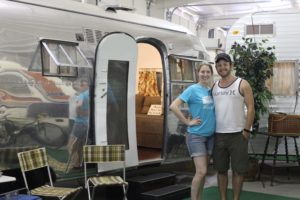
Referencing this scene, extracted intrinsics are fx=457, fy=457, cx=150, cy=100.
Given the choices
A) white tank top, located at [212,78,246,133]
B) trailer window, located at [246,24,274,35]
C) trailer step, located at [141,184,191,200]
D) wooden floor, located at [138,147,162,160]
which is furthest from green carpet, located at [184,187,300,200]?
trailer window, located at [246,24,274,35]

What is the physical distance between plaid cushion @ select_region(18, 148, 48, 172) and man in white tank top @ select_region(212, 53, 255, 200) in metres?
1.82

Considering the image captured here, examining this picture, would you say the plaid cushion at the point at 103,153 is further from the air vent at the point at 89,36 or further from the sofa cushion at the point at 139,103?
the sofa cushion at the point at 139,103

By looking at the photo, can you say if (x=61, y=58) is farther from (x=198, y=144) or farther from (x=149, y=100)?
(x=149, y=100)

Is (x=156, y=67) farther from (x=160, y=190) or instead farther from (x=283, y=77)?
(x=160, y=190)

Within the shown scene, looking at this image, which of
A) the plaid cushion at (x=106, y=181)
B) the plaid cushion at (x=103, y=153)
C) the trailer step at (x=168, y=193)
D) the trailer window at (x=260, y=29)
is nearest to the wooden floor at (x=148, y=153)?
the trailer step at (x=168, y=193)

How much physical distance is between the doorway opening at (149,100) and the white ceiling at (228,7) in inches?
216

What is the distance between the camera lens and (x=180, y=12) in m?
15.6

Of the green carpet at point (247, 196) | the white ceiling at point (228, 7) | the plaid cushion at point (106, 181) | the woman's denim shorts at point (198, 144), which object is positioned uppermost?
the white ceiling at point (228, 7)

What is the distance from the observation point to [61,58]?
5.07 metres

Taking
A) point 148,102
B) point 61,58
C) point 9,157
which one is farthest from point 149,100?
point 9,157

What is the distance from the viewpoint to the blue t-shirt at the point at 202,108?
A: 189 inches

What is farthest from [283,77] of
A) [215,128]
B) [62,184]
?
[62,184]

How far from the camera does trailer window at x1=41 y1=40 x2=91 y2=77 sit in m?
4.90

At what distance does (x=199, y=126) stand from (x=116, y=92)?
140 centimetres
